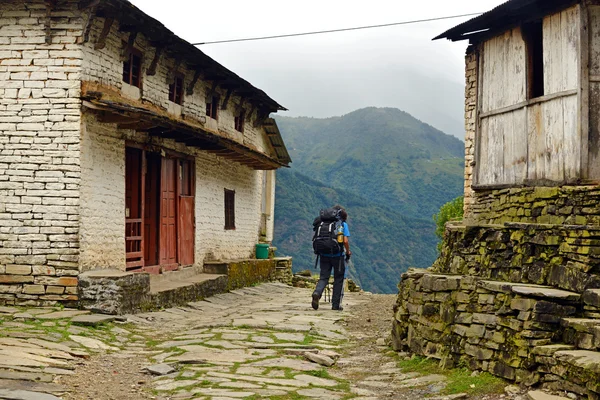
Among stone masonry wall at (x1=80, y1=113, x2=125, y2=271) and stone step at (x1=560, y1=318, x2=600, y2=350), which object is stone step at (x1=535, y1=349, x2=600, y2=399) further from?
stone masonry wall at (x1=80, y1=113, x2=125, y2=271)

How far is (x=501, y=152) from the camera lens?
1134cm

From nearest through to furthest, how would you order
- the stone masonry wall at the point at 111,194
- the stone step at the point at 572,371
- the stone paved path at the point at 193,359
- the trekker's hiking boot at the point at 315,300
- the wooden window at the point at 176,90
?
the stone step at the point at 572,371
the stone paved path at the point at 193,359
the stone masonry wall at the point at 111,194
the trekker's hiking boot at the point at 315,300
the wooden window at the point at 176,90

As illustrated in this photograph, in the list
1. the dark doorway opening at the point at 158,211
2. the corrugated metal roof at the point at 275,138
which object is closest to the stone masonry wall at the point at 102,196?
the dark doorway opening at the point at 158,211

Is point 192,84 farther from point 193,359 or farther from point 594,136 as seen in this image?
point 193,359

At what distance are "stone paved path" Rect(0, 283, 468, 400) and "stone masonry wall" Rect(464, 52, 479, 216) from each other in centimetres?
377

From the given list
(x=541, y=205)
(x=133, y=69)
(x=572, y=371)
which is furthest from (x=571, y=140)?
(x=133, y=69)

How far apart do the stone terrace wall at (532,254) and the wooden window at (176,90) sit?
810 cm

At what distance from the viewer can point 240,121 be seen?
19484mm

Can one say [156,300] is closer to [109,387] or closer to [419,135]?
[109,387]

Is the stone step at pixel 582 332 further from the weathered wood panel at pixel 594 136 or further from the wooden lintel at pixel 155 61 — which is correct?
the wooden lintel at pixel 155 61

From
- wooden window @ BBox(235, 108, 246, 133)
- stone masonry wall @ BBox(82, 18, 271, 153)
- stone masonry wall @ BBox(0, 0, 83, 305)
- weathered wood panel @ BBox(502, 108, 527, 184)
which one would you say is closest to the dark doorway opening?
stone masonry wall @ BBox(82, 18, 271, 153)

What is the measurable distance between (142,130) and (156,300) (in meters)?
3.24

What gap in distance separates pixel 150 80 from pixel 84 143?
320 centimetres

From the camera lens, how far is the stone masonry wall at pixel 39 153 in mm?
10125
